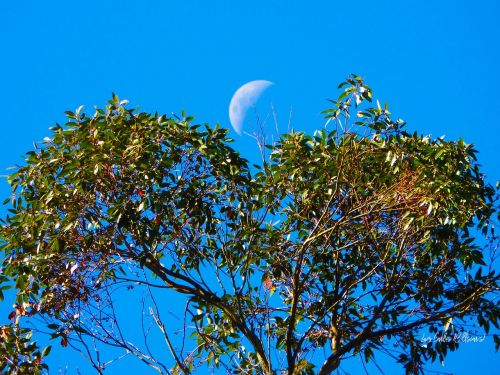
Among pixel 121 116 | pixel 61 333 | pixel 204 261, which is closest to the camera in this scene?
pixel 61 333

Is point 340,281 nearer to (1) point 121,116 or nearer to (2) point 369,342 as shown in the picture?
(2) point 369,342

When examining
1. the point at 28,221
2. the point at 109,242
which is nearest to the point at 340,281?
the point at 109,242

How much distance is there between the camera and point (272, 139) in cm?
732

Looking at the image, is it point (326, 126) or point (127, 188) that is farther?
point (326, 126)

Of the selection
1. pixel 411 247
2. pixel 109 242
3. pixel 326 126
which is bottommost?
pixel 411 247

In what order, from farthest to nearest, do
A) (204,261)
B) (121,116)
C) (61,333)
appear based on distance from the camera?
(204,261) < (121,116) < (61,333)

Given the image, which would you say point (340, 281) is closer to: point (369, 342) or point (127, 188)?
point (369, 342)

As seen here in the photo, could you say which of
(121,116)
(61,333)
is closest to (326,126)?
(121,116)

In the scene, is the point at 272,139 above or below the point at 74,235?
above

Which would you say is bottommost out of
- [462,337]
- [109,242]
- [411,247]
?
[462,337]

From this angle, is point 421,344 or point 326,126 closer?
point 326,126

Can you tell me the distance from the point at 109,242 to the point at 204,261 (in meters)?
1.07

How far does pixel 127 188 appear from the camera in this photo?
22.5ft

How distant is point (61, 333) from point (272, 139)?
2473 mm
